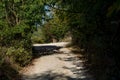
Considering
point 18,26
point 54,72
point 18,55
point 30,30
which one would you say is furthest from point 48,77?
point 30,30

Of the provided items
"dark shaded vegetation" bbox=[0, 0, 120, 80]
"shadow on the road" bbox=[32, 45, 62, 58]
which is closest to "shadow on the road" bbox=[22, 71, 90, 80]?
"dark shaded vegetation" bbox=[0, 0, 120, 80]

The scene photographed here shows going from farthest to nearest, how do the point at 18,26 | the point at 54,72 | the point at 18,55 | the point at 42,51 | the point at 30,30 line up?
1. the point at 42,51
2. the point at 30,30
3. the point at 18,26
4. the point at 18,55
5. the point at 54,72

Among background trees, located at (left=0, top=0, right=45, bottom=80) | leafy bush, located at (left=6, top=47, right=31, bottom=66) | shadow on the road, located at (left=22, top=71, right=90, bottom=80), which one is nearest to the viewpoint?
shadow on the road, located at (left=22, top=71, right=90, bottom=80)

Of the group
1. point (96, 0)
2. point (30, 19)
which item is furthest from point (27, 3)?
point (96, 0)

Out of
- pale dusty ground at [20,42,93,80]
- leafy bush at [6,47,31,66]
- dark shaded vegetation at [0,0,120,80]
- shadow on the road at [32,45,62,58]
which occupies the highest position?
dark shaded vegetation at [0,0,120,80]

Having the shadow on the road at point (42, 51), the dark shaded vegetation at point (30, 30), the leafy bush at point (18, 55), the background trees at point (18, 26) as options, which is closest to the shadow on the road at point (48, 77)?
the dark shaded vegetation at point (30, 30)

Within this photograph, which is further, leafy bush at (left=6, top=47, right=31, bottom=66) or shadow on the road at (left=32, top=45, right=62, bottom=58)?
shadow on the road at (left=32, top=45, right=62, bottom=58)

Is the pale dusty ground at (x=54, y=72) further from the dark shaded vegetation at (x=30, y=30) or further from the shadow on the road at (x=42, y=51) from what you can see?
the shadow on the road at (x=42, y=51)

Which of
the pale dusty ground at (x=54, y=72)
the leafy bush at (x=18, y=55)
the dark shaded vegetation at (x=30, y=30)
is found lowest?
the pale dusty ground at (x=54, y=72)

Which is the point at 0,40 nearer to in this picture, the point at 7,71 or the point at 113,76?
the point at 7,71

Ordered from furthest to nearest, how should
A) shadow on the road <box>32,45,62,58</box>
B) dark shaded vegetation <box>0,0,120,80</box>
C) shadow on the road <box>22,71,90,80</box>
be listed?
shadow on the road <box>32,45,62,58</box> < shadow on the road <box>22,71,90,80</box> < dark shaded vegetation <box>0,0,120,80</box>

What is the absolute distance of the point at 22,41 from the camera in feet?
65.6

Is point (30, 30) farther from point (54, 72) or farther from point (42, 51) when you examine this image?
point (42, 51)

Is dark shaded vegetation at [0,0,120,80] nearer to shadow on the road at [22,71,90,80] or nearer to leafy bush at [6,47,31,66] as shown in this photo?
leafy bush at [6,47,31,66]
